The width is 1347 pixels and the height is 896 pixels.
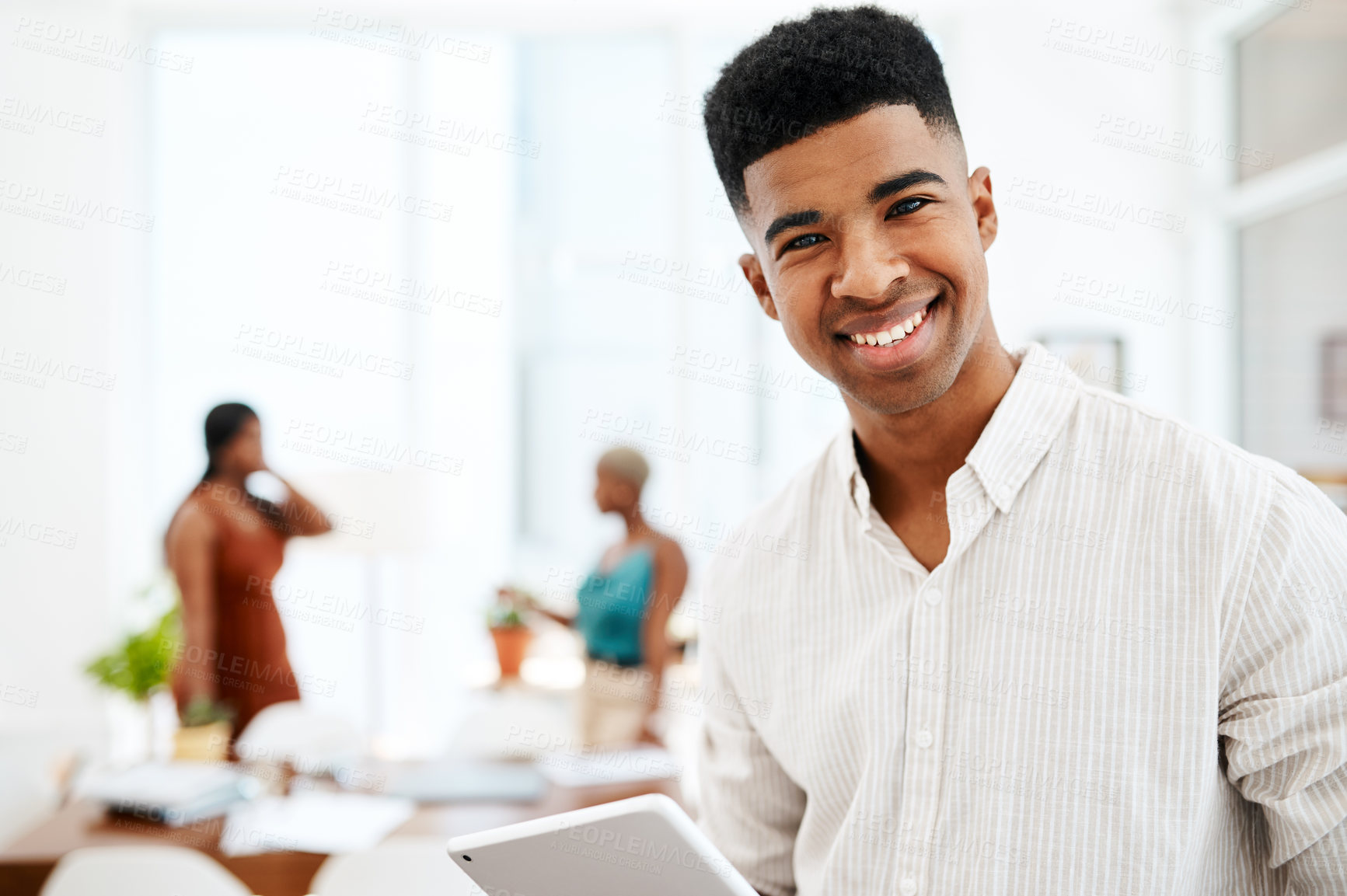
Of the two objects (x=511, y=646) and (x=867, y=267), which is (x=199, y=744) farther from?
(x=867, y=267)

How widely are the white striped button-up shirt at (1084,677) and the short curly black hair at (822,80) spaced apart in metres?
0.34

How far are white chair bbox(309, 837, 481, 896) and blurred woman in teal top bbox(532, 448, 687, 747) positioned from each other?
1.24 m

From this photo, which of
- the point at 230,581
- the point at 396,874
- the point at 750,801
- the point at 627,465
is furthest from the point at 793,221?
the point at 230,581

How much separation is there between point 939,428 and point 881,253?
0.76 feet

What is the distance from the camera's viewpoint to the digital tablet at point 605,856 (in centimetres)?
78

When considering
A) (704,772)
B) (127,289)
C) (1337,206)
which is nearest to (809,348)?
(704,772)

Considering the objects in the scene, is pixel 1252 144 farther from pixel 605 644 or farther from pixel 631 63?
pixel 605 644

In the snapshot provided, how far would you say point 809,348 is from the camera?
101 centimetres

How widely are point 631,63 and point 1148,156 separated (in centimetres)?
233

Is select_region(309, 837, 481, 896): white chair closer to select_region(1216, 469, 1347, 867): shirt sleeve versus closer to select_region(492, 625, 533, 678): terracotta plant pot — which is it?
select_region(1216, 469, 1347, 867): shirt sleeve

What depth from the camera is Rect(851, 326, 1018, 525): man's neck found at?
106cm

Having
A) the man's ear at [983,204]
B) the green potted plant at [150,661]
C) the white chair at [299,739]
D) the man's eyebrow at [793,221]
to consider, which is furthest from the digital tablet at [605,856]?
the green potted plant at [150,661]

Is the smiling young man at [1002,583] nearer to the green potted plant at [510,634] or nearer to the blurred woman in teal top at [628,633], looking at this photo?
the blurred woman in teal top at [628,633]

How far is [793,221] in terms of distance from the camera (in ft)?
3.22
